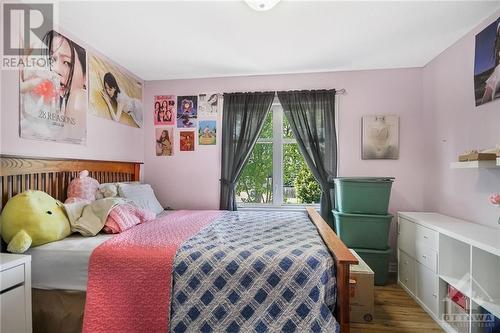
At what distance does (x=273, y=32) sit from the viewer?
84.4 inches

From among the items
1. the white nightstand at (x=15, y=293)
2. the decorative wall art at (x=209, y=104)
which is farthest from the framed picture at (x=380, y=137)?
the white nightstand at (x=15, y=293)

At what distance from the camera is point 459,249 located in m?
1.91

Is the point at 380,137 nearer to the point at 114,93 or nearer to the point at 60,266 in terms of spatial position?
the point at 114,93

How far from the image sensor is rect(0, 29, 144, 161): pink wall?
5.41ft

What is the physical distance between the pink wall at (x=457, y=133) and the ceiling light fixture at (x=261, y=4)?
1745 mm

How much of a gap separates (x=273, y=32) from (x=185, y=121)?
1.64m

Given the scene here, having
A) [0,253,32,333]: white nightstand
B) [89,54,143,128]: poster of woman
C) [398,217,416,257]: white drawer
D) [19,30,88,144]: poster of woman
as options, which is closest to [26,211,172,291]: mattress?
[0,253,32,333]: white nightstand

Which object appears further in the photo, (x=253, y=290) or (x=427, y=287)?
(x=427, y=287)

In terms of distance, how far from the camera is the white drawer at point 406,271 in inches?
90.9

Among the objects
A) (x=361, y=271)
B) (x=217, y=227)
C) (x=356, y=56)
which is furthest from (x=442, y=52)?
(x=217, y=227)

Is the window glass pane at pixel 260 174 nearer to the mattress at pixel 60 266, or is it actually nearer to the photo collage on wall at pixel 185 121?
the photo collage on wall at pixel 185 121

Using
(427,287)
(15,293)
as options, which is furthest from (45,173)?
(427,287)

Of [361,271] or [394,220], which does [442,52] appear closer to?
[394,220]

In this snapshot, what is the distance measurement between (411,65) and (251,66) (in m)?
1.87
